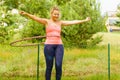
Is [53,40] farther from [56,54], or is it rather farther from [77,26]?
[77,26]

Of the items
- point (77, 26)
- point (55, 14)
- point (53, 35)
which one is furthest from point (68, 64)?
point (77, 26)

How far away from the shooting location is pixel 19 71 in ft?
34.3

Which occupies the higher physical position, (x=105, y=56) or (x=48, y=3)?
(x=48, y=3)

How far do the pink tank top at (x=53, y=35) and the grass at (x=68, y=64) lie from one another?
3688mm

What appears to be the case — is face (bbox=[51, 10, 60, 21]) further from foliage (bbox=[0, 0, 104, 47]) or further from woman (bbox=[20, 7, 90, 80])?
foliage (bbox=[0, 0, 104, 47])

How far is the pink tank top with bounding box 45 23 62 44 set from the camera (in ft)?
19.7

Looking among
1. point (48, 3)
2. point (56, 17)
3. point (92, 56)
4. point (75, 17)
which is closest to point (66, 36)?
point (75, 17)

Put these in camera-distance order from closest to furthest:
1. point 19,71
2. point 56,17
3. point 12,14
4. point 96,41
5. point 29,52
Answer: point 56,17, point 19,71, point 29,52, point 12,14, point 96,41

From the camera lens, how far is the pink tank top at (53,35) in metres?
6.02

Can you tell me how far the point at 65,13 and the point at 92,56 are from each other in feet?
27.0

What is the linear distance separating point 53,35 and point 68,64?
15.6 feet

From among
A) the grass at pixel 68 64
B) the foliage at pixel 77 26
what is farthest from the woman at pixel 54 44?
the foliage at pixel 77 26

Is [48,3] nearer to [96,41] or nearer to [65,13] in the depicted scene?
[65,13]

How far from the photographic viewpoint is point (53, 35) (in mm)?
6047
